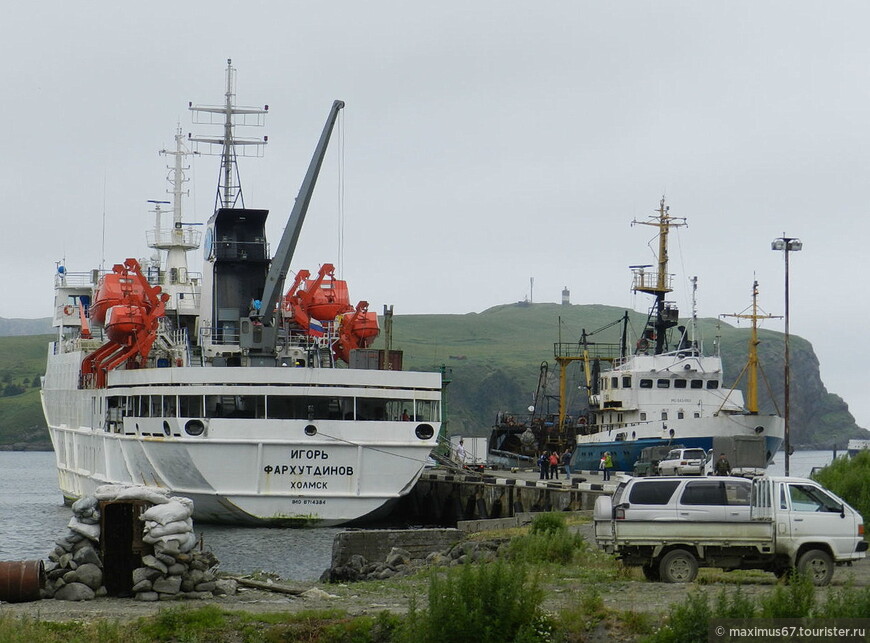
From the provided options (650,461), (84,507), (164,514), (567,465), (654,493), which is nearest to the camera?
(164,514)

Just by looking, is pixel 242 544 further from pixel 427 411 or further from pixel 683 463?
pixel 683 463

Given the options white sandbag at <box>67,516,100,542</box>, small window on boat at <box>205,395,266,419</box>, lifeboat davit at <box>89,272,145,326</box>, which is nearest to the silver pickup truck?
white sandbag at <box>67,516,100,542</box>

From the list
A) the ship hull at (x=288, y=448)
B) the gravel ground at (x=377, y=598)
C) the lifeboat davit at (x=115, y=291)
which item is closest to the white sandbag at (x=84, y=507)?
the gravel ground at (x=377, y=598)

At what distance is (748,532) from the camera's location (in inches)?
822

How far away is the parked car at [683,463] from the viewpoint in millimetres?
42422

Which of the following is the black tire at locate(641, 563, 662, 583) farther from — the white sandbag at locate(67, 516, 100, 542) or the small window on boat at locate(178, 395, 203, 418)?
the small window on boat at locate(178, 395, 203, 418)

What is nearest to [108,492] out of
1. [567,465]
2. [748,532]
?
[748,532]

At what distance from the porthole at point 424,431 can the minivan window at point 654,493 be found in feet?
65.7

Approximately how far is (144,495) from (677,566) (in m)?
8.20

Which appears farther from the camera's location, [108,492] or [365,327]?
[365,327]

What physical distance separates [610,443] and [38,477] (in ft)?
190

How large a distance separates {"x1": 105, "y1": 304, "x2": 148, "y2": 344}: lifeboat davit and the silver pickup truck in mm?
27622

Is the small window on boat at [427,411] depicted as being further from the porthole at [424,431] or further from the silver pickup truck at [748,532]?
the silver pickup truck at [748,532]

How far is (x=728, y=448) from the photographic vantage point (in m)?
48.3
